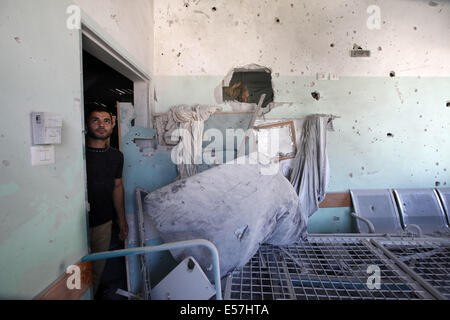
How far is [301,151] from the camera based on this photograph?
2.35 m

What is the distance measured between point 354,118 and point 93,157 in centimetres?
264

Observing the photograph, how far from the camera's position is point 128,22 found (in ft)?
5.55

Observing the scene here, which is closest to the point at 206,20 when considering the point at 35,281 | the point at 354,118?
the point at 354,118

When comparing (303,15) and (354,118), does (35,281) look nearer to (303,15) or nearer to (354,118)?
(354,118)

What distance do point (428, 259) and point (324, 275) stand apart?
906 millimetres

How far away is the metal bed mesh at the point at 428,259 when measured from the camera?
129cm

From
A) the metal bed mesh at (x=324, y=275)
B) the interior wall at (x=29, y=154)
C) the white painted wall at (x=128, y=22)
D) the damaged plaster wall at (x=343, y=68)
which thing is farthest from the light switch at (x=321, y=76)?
the interior wall at (x=29, y=154)

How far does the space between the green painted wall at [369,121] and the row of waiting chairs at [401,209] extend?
0.11 metres

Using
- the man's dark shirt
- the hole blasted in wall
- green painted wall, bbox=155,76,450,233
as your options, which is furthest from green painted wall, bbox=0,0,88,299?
the hole blasted in wall

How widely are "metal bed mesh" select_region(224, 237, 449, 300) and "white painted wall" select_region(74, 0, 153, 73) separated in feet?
5.91

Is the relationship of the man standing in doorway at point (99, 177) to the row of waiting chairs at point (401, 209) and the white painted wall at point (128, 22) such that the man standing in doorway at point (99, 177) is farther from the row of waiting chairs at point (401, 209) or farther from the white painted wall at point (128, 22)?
the row of waiting chairs at point (401, 209)

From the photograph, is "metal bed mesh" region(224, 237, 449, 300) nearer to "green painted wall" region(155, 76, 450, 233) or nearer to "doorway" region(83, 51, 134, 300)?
"green painted wall" region(155, 76, 450, 233)

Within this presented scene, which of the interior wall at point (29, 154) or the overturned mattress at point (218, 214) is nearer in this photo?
the interior wall at point (29, 154)

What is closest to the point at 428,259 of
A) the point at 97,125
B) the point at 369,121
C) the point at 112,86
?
the point at 369,121
